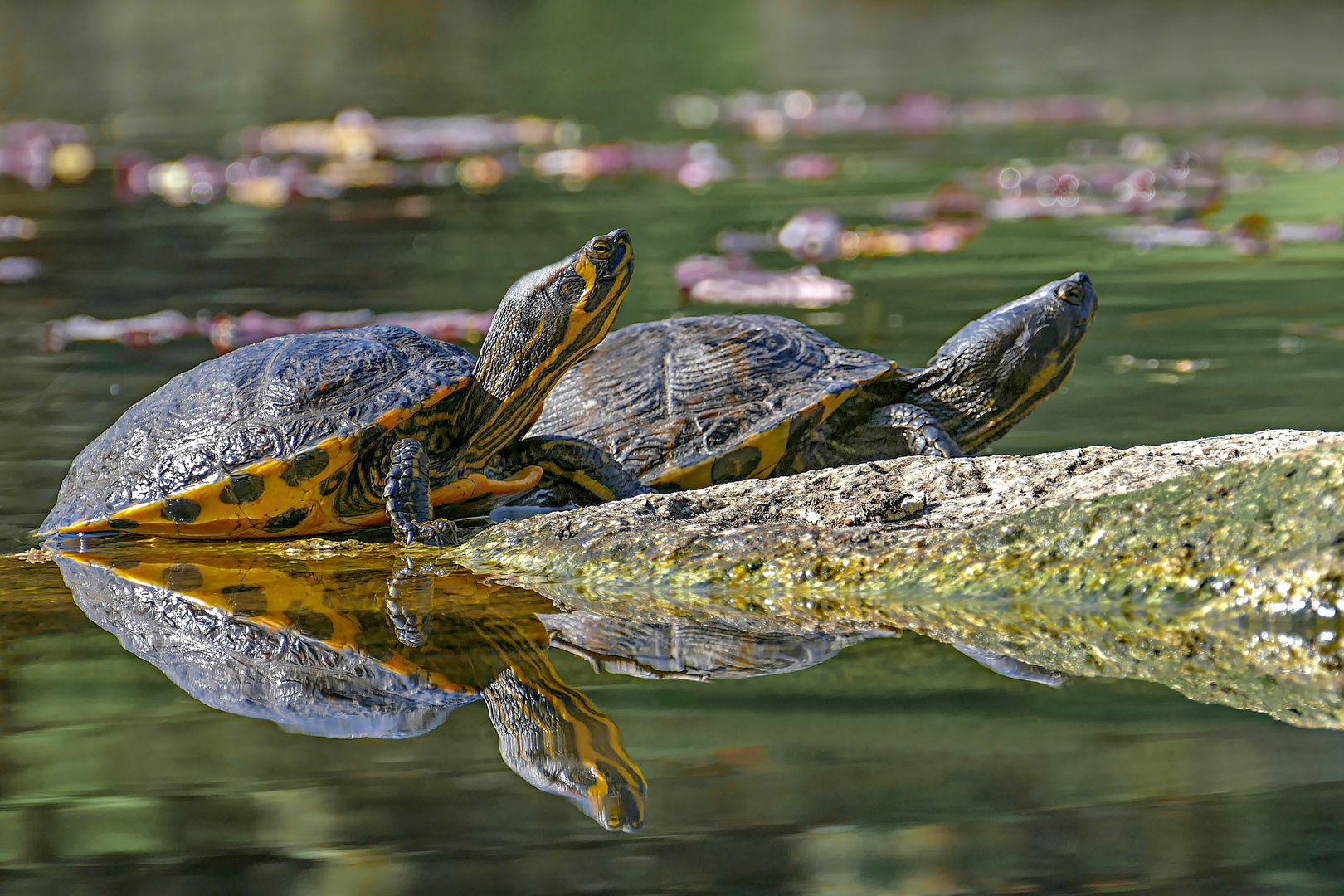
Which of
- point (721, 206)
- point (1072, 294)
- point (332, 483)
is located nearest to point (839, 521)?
point (332, 483)

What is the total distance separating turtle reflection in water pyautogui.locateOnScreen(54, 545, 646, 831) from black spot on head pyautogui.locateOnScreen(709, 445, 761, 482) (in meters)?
0.96

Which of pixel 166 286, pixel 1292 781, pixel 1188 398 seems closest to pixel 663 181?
pixel 166 286

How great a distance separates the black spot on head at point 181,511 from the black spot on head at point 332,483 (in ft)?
0.96

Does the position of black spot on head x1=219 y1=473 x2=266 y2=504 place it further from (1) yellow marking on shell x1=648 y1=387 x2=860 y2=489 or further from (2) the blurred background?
(1) yellow marking on shell x1=648 y1=387 x2=860 y2=489

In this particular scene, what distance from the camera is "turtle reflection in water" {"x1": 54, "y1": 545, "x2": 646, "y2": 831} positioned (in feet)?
8.12

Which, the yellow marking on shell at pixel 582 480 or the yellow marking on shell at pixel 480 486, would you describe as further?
the yellow marking on shell at pixel 582 480

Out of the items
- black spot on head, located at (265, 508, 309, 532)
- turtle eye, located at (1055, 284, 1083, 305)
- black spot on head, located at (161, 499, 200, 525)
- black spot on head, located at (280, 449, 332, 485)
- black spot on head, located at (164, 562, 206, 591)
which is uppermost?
turtle eye, located at (1055, 284, 1083, 305)

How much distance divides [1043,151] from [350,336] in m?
9.10

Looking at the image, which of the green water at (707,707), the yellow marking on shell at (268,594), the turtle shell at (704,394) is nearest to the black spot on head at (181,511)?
the yellow marking on shell at (268,594)

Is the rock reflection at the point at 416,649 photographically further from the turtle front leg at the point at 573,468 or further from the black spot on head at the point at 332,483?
the turtle front leg at the point at 573,468

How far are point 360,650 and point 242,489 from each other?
0.93 metres

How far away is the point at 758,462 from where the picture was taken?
4203mm

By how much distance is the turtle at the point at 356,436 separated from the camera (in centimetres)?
375

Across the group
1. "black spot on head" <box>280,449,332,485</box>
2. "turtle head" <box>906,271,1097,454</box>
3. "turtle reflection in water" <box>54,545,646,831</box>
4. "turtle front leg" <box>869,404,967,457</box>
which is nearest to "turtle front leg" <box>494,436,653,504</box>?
"black spot on head" <box>280,449,332,485</box>
